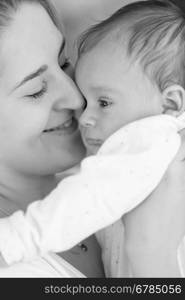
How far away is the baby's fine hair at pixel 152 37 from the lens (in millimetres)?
1535

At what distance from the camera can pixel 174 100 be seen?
60.2 inches

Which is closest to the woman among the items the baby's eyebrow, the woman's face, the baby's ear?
the woman's face

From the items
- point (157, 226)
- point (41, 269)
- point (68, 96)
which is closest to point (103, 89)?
point (68, 96)

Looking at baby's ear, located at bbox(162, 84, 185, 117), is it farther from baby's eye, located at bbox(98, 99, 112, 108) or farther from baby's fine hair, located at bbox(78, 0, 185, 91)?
baby's eye, located at bbox(98, 99, 112, 108)

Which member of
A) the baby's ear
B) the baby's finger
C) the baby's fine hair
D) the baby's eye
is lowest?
the baby's finger

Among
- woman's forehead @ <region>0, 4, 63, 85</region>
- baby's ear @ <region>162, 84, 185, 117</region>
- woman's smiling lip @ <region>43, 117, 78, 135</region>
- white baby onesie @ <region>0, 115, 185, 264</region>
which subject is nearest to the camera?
white baby onesie @ <region>0, 115, 185, 264</region>

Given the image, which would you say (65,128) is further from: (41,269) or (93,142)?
(41,269)

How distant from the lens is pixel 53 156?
5.74ft

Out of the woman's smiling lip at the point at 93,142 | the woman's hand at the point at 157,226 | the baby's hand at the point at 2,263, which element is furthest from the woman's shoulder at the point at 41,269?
the woman's smiling lip at the point at 93,142

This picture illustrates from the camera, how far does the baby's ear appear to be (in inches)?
59.9

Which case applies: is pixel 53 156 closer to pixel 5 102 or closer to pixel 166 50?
pixel 5 102

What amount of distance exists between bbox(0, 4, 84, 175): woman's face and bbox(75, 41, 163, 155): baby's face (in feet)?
0.29

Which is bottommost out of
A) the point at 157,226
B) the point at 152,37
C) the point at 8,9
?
the point at 157,226

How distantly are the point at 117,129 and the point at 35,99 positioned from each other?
0.25 meters
